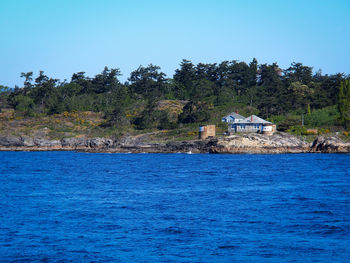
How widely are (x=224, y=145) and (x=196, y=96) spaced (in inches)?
1282

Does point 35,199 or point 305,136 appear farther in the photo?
point 305,136

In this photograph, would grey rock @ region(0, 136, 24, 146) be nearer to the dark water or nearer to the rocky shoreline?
the rocky shoreline

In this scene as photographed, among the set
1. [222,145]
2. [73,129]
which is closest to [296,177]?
[222,145]

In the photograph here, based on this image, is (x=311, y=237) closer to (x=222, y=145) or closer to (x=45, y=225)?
(x=45, y=225)

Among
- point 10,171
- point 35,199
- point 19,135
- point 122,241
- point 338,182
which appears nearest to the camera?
point 122,241

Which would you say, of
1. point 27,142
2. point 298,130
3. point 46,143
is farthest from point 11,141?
point 298,130

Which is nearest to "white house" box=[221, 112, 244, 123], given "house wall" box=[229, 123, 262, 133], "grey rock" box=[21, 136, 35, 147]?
"house wall" box=[229, 123, 262, 133]

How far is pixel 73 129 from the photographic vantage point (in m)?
112

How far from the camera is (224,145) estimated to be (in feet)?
274

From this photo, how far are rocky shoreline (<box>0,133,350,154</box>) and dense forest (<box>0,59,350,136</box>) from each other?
11973 mm

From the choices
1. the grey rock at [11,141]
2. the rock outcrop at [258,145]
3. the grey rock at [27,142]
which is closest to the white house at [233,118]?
the rock outcrop at [258,145]

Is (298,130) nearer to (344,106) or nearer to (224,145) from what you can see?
(344,106)

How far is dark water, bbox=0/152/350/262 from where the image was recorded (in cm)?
1769

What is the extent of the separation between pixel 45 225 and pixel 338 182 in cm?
2757
